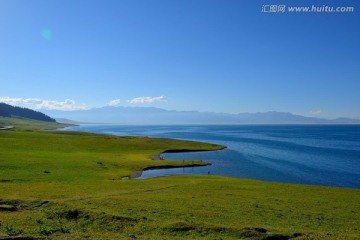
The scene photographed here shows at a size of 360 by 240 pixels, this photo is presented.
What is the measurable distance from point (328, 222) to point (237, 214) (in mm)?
9340

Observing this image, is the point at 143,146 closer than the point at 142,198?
No

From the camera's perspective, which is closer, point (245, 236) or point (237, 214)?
point (245, 236)

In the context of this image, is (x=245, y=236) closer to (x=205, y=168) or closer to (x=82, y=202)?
(x=82, y=202)

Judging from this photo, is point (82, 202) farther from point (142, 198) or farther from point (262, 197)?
point (262, 197)

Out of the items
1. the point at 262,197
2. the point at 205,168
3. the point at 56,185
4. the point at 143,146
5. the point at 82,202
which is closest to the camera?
the point at 82,202

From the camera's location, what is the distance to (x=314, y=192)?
2234 inches

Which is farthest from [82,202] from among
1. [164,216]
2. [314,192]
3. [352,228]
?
[314,192]

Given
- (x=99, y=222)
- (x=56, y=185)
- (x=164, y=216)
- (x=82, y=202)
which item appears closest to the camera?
(x=99, y=222)

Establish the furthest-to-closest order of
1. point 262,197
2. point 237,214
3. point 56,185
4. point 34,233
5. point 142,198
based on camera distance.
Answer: point 56,185
point 262,197
point 142,198
point 237,214
point 34,233

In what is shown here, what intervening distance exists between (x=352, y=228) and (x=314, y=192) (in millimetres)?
24200

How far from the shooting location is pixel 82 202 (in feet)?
132

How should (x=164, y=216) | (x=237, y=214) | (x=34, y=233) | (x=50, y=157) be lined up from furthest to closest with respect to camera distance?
(x=50, y=157) < (x=237, y=214) < (x=164, y=216) < (x=34, y=233)

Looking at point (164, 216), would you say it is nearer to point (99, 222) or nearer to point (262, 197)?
point (99, 222)

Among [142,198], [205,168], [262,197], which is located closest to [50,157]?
[205,168]
